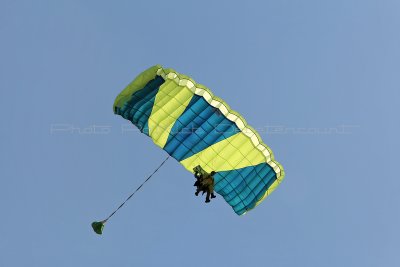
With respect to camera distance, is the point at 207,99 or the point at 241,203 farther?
the point at 241,203

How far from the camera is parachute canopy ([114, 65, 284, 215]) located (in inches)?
843

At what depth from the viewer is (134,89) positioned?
74.7 ft

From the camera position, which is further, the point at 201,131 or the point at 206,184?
the point at 206,184

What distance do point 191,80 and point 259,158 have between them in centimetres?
361

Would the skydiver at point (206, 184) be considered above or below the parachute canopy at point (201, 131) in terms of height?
below

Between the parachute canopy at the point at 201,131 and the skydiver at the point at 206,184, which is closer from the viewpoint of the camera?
the parachute canopy at the point at 201,131

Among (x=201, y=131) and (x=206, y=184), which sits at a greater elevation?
(x=201, y=131)

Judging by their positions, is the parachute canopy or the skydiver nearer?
the parachute canopy

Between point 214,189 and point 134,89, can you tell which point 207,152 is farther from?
point 134,89

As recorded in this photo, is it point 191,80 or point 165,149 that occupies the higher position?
point 191,80

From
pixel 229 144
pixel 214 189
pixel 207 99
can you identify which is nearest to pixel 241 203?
pixel 214 189

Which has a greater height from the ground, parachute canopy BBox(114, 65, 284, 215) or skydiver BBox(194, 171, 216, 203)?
parachute canopy BBox(114, 65, 284, 215)

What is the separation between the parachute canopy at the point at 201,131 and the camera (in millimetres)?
21406

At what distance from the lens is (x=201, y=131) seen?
21.8 metres
